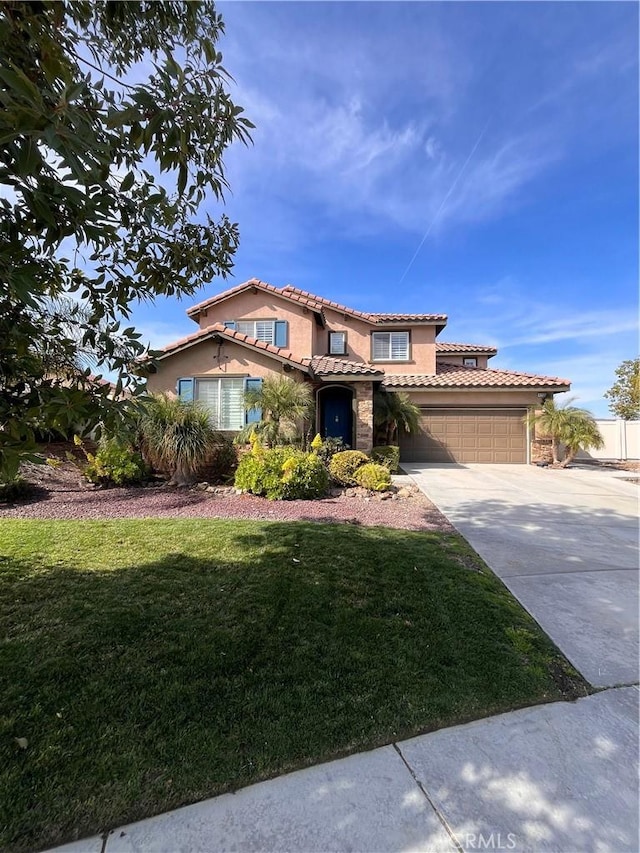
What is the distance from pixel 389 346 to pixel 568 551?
14229mm

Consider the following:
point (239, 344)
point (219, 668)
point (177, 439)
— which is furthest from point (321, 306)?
point (219, 668)

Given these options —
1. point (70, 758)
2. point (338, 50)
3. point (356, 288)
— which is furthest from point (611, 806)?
point (356, 288)

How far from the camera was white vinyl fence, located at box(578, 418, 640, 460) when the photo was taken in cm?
1974

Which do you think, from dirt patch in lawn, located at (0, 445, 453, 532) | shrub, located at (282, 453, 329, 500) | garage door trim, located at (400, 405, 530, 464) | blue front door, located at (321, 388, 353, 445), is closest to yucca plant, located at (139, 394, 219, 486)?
dirt patch in lawn, located at (0, 445, 453, 532)

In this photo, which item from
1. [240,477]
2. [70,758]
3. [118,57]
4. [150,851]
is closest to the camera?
[150,851]

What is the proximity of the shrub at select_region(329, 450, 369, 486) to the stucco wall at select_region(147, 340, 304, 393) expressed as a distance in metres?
3.63

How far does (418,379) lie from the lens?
1739 cm

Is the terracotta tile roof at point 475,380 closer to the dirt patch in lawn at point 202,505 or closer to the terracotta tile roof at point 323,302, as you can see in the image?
the terracotta tile roof at point 323,302

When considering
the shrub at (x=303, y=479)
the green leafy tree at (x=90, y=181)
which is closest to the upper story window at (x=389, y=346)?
the shrub at (x=303, y=479)

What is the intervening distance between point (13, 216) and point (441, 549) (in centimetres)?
585

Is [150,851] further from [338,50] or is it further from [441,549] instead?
[338,50]

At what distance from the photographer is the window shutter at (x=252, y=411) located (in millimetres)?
12141

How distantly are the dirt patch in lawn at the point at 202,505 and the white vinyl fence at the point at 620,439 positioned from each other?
15.6 m

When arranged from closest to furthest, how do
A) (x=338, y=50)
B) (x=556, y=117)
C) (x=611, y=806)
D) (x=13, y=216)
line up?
1. (x=611, y=806)
2. (x=13, y=216)
3. (x=338, y=50)
4. (x=556, y=117)
